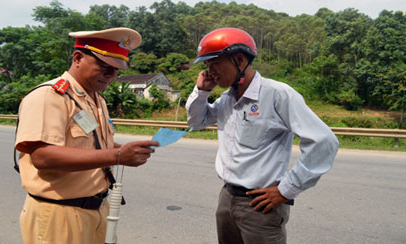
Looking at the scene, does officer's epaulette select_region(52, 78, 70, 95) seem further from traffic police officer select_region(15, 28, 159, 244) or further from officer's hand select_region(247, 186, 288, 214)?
officer's hand select_region(247, 186, 288, 214)

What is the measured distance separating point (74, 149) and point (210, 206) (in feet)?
10.9

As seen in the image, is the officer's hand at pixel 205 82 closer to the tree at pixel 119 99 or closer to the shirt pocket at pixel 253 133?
the shirt pocket at pixel 253 133

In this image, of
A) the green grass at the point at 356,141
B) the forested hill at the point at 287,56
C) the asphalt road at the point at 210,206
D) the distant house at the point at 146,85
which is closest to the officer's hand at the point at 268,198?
the asphalt road at the point at 210,206

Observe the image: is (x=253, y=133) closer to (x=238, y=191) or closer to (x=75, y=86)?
(x=238, y=191)

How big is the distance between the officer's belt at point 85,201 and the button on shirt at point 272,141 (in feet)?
2.55

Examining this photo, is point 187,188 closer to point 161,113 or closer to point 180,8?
point 161,113

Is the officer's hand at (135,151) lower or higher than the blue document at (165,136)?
lower

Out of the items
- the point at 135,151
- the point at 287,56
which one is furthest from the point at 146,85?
the point at 135,151

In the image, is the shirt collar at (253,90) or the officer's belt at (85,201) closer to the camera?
the officer's belt at (85,201)

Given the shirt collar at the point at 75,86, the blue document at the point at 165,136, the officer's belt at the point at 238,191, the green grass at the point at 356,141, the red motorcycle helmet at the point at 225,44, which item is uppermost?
the red motorcycle helmet at the point at 225,44

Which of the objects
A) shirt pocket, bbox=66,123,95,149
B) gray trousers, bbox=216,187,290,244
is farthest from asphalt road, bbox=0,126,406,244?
shirt pocket, bbox=66,123,95,149

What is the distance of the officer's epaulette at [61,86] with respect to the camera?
63.7 inches

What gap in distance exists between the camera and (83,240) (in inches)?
69.5

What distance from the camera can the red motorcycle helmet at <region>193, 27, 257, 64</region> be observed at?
194cm
